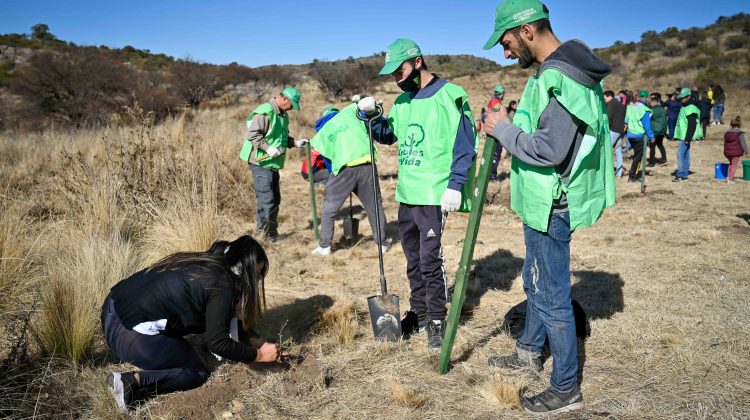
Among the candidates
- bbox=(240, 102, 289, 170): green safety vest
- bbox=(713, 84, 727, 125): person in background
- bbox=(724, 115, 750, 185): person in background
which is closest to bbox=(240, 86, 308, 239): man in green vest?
bbox=(240, 102, 289, 170): green safety vest

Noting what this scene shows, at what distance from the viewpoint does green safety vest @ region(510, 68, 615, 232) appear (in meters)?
2.34

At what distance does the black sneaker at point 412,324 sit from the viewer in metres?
3.80

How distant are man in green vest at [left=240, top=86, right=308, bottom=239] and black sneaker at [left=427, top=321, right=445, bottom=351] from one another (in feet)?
10.7

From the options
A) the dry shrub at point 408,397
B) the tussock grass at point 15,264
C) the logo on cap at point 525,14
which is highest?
the logo on cap at point 525,14

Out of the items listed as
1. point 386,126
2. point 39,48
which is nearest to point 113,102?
point 386,126

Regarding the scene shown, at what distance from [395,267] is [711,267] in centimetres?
312

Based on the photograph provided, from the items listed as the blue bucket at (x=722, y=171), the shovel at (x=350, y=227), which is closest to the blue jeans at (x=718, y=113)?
the blue bucket at (x=722, y=171)

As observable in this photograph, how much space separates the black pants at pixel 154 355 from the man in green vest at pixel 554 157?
1932mm

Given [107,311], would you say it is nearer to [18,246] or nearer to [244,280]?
[244,280]

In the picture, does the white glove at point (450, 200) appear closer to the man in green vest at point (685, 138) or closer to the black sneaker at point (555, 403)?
the black sneaker at point (555, 403)

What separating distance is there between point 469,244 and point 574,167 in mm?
672

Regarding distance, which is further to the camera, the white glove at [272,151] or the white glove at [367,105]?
the white glove at [272,151]

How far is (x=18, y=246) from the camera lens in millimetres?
4422

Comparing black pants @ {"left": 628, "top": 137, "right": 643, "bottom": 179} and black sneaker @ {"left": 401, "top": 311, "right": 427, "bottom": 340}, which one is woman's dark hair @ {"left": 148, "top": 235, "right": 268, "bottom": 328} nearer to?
black sneaker @ {"left": 401, "top": 311, "right": 427, "bottom": 340}
